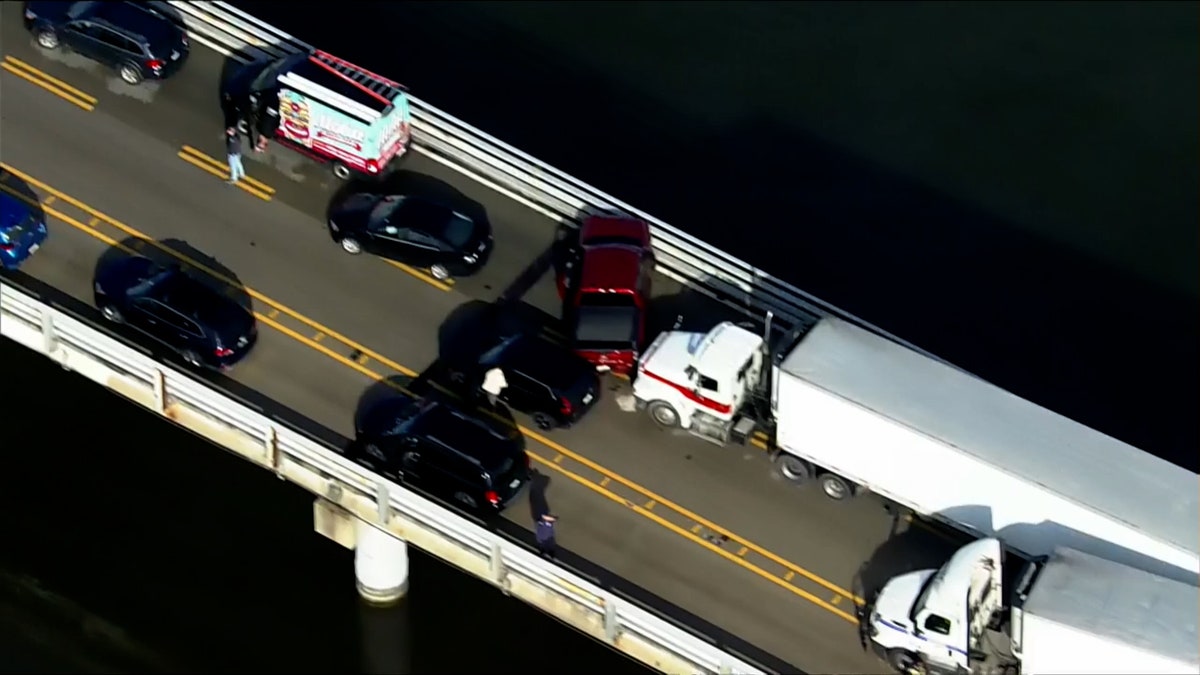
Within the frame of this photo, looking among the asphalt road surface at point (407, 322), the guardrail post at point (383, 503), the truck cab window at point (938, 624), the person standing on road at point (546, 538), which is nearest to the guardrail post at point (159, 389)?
the asphalt road surface at point (407, 322)

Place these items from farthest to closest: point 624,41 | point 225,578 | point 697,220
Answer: point 624,41 → point 697,220 → point 225,578

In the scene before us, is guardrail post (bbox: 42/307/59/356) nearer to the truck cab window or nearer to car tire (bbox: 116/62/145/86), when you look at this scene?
car tire (bbox: 116/62/145/86)

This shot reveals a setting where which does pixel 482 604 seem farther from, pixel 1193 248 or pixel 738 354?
pixel 1193 248

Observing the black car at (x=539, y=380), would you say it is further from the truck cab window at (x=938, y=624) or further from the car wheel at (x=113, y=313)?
the truck cab window at (x=938, y=624)

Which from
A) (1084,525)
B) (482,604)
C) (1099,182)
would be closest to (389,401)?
(482,604)

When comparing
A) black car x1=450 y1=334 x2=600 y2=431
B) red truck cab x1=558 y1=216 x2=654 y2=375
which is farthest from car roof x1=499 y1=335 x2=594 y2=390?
red truck cab x1=558 y1=216 x2=654 y2=375

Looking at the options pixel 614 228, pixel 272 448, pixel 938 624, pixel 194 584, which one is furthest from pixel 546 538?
pixel 194 584

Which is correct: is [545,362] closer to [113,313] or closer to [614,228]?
[614,228]

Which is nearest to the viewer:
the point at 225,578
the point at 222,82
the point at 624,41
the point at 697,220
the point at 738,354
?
the point at 738,354
